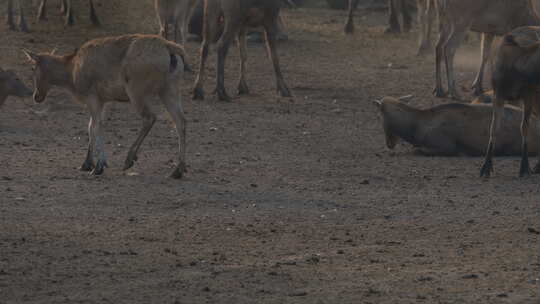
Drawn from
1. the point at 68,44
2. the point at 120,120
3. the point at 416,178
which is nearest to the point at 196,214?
the point at 416,178

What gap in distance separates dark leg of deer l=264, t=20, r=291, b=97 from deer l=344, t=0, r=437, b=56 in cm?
505

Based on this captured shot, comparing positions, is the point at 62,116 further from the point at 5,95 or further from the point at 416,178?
the point at 416,178

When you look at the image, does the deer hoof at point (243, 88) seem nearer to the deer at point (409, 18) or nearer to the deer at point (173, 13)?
the deer at point (173, 13)

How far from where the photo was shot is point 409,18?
87.0 ft

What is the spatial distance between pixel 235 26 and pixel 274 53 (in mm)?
766

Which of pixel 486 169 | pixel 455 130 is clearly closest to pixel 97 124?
pixel 486 169

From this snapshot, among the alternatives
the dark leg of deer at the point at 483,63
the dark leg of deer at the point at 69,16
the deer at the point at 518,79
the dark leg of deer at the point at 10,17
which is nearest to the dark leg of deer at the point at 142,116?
the deer at the point at 518,79

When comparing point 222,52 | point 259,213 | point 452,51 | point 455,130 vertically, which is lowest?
point 452,51

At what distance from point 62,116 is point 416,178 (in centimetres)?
558

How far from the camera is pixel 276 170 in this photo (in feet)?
42.6

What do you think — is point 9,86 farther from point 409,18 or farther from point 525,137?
point 409,18

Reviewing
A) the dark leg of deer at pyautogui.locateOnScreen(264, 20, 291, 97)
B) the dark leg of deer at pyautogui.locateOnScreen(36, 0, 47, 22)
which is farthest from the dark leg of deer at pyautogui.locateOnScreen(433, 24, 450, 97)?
the dark leg of deer at pyautogui.locateOnScreen(36, 0, 47, 22)

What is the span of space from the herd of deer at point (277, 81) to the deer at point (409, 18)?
423 centimetres

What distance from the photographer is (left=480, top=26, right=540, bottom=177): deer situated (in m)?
12.3
